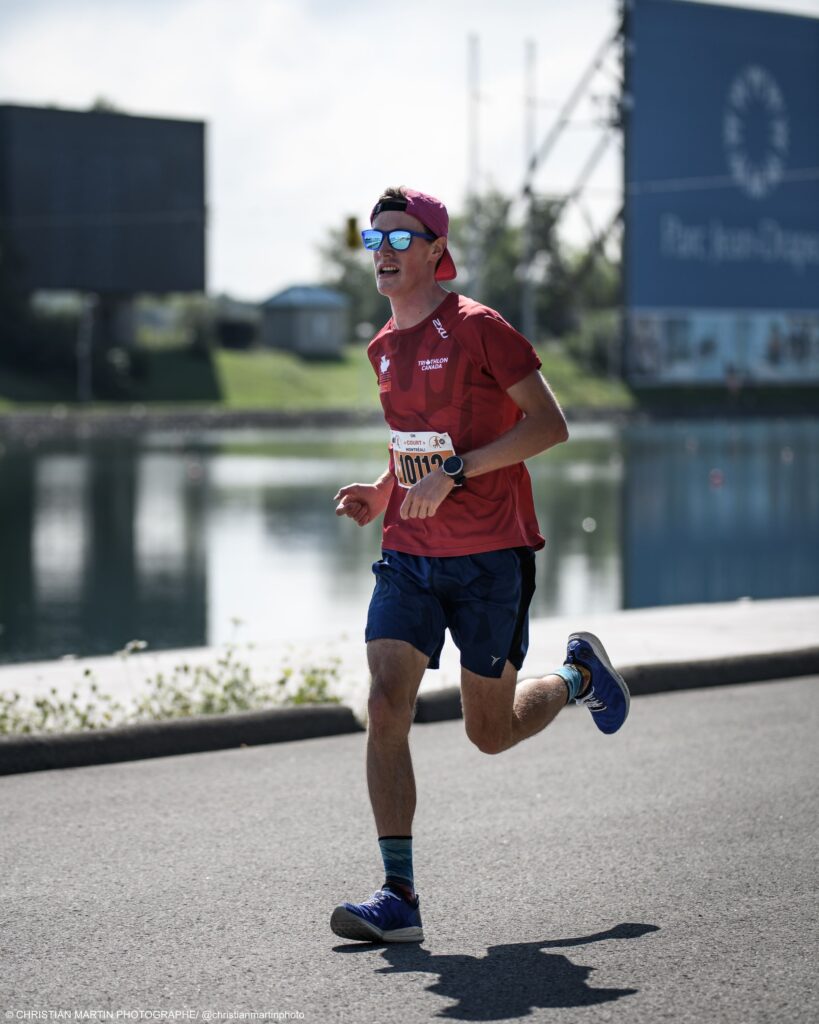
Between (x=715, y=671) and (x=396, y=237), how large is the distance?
4637mm

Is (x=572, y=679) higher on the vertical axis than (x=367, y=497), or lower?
lower

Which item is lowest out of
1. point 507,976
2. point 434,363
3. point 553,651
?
point 507,976

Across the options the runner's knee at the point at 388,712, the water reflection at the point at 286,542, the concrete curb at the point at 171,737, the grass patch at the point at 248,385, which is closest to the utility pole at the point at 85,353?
the grass patch at the point at 248,385

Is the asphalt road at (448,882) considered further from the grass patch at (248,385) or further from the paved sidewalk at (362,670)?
the grass patch at (248,385)

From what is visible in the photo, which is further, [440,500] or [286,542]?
[286,542]

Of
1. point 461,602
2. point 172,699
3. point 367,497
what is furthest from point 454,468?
point 172,699

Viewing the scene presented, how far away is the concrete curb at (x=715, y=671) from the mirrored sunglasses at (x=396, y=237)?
359cm

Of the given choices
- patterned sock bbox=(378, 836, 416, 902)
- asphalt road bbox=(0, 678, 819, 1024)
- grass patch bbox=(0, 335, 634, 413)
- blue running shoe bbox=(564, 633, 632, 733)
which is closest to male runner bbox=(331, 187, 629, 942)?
patterned sock bbox=(378, 836, 416, 902)

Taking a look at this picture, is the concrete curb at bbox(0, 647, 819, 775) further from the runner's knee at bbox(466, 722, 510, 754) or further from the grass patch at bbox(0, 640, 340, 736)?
the runner's knee at bbox(466, 722, 510, 754)

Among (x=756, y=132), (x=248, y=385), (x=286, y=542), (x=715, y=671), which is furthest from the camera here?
(x=756, y=132)

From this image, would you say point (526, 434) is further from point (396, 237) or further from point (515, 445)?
point (396, 237)

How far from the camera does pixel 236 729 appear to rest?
7.84 m

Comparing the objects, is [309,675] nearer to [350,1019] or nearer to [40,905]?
[40,905]

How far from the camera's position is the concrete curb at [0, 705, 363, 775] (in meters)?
7.30
